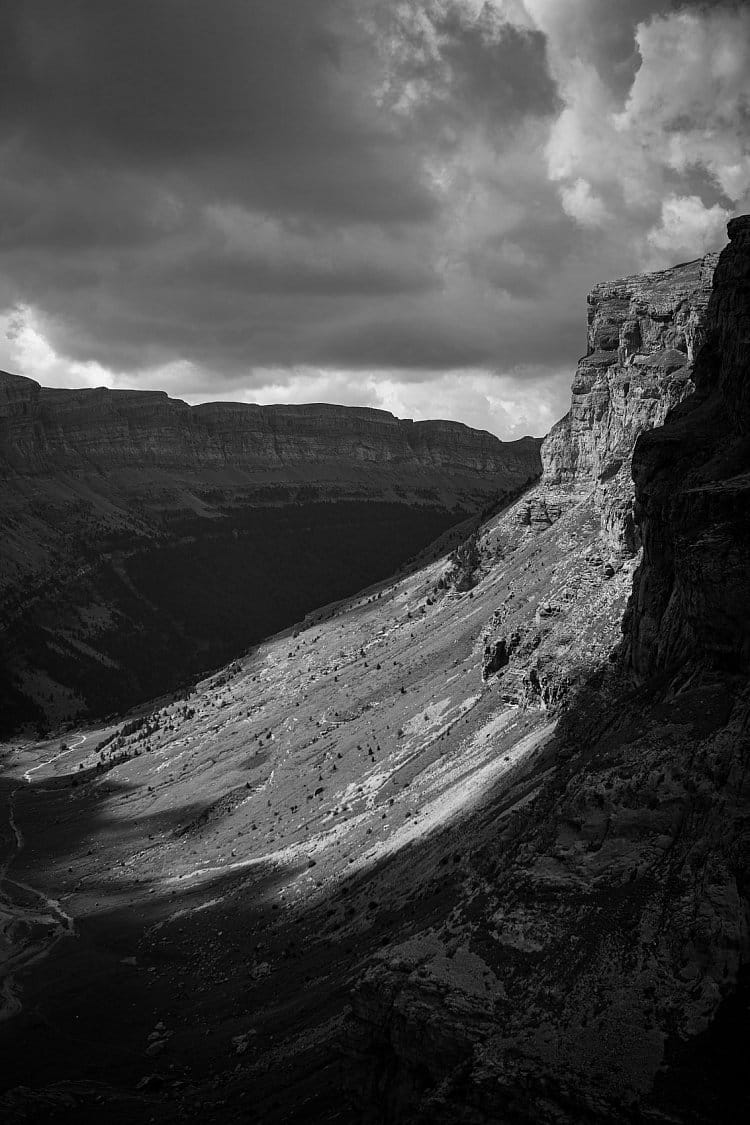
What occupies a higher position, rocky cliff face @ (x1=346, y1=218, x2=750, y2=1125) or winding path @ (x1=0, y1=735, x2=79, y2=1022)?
rocky cliff face @ (x1=346, y1=218, x2=750, y2=1125)

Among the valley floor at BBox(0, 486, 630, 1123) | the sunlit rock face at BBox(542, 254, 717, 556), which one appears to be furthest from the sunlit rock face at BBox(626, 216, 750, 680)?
the sunlit rock face at BBox(542, 254, 717, 556)

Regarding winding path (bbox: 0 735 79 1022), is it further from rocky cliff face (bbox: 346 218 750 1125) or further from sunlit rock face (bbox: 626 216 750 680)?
sunlit rock face (bbox: 626 216 750 680)

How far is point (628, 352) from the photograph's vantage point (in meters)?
→ 96.1

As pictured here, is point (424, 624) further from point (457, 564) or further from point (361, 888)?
point (361, 888)

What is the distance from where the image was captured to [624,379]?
→ 94125 mm

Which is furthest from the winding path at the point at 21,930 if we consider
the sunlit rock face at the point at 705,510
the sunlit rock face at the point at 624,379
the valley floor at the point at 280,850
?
the sunlit rock face at the point at 624,379

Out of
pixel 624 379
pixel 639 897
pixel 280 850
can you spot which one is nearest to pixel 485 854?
pixel 639 897

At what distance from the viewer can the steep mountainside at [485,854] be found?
23578mm

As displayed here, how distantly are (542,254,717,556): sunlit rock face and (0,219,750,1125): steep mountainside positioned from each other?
46 centimetres

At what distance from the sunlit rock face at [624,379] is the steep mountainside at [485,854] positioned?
46cm

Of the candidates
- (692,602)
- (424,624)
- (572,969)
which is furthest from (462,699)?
(572,969)

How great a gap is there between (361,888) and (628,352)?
205 ft

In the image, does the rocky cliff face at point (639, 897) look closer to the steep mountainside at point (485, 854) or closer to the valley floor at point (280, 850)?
the steep mountainside at point (485, 854)

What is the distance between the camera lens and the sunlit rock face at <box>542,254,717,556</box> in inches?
3290
